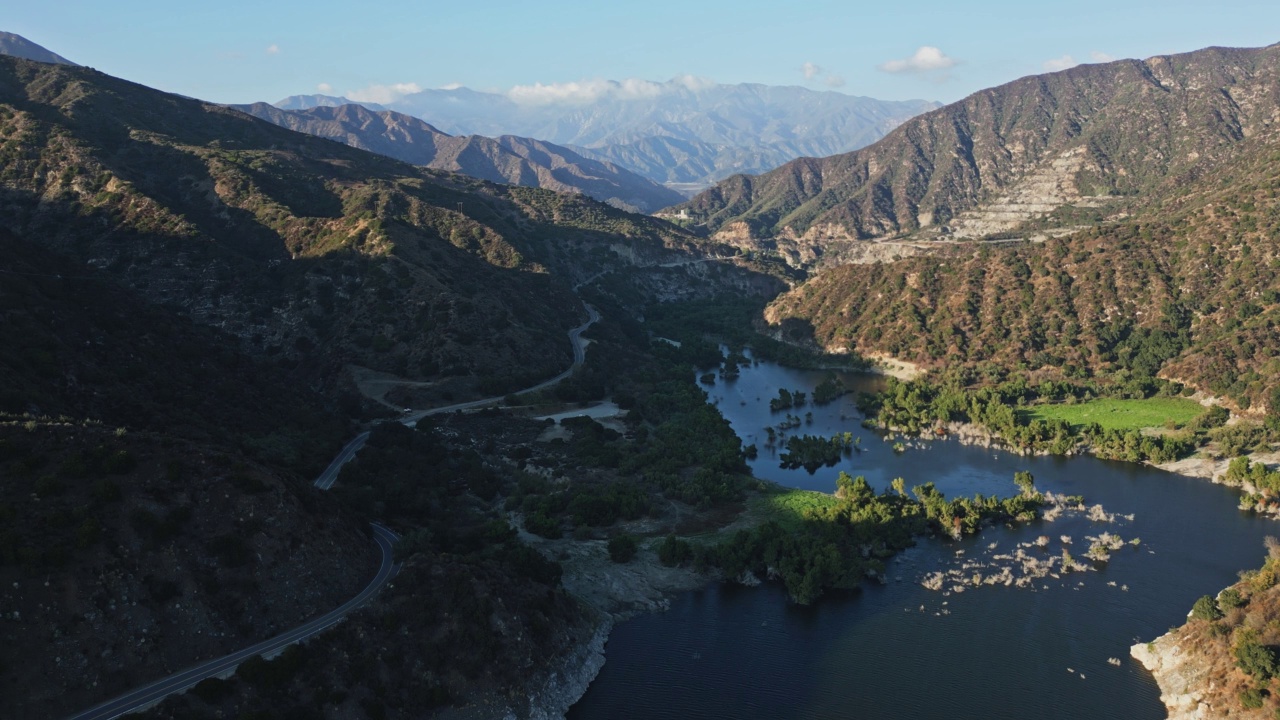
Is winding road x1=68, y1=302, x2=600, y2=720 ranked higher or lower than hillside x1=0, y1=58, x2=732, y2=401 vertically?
lower

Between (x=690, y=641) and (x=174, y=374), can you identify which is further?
(x=174, y=374)

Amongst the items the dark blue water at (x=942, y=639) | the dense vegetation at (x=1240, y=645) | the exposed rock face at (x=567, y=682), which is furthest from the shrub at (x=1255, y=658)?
the exposed rock face at (x=567, y=682)

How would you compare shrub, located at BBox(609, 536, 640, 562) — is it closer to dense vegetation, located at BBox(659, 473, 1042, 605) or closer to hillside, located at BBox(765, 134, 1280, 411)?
dense vegetation, located at BBox(659, 473, 1042, 605)

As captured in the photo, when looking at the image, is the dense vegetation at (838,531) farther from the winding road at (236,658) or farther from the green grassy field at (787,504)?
the winding road at (236,658)

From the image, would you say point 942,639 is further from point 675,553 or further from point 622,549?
point 622,549

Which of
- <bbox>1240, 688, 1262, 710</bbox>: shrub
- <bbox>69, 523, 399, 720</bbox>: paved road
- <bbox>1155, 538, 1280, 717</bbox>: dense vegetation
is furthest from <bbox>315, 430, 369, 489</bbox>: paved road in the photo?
<bbox>1240, 688, 1262, 710</bbox>: shrub

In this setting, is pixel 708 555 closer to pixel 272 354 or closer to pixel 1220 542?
pixel 1220 542

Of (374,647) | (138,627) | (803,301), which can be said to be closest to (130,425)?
(138,627)
